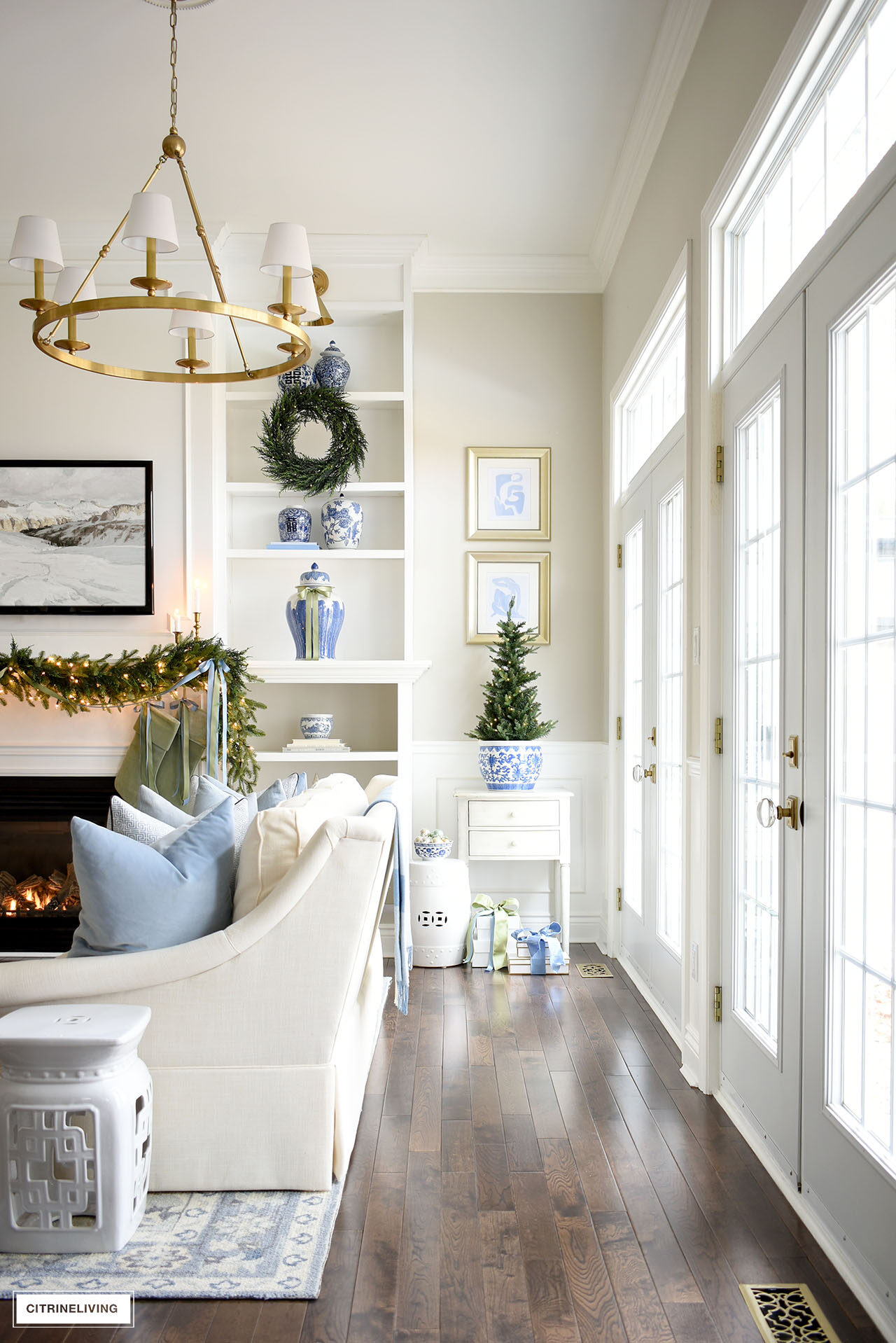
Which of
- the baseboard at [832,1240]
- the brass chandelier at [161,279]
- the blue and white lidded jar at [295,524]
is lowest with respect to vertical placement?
the baseboard at [832,1240]

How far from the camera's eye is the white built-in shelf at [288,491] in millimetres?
4730

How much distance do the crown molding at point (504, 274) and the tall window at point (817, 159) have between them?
214 centimetres

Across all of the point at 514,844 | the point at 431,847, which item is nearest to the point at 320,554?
the point at 431,847

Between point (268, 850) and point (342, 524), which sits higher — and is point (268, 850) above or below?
below

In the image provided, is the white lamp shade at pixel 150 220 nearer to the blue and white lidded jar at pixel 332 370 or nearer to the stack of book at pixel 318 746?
the blue and white lidded jar at pixel 332 370

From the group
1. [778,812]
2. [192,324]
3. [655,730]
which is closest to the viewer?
[778,812]

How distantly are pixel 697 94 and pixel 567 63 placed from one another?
537 mm

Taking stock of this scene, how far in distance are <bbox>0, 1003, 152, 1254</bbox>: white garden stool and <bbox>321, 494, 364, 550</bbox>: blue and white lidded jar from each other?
3049mm

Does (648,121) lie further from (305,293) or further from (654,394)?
(305,293)

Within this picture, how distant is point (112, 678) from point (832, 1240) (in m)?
3.33

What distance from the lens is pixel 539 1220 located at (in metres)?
2.18

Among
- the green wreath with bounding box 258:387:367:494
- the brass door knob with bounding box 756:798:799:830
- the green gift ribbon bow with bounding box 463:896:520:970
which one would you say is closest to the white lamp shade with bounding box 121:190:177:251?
the brass door knob with bounding box 756:798:799:830

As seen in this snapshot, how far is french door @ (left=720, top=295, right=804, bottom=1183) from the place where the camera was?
2287 mm

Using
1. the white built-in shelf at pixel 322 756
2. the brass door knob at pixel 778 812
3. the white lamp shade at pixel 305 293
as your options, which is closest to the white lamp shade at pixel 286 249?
the white lamp shade at pixel 305 293
